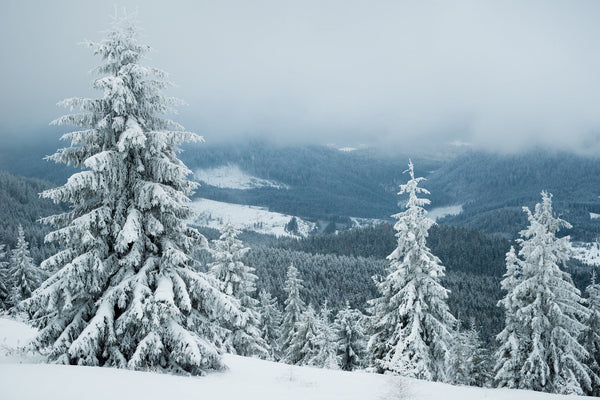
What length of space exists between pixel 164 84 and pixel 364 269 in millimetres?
150205

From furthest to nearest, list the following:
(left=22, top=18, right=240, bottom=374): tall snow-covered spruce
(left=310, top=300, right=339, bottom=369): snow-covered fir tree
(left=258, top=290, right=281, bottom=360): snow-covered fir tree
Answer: (left=258, top=290, right=281, bottom=360): snow-covered fir tree
(left=310, top=300, right=339, bottom=369): snow-covered fir tree
(left=22, top=18, right=240, bottom=374): tall snow-covered spruce

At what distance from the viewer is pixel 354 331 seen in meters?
37.8

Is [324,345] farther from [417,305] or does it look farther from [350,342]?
[417,305]

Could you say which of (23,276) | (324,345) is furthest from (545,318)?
(23,276)

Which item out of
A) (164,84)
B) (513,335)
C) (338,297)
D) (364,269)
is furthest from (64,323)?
(364,269)

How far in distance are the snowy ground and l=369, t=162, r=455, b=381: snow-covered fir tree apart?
347 inches

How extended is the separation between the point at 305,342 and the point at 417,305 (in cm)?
2031

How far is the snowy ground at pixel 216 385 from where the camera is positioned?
23.4 ft

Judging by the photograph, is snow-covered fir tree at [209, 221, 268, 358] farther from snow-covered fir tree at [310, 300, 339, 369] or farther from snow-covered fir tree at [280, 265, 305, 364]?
snow-covered fir tree at [280, 265, 305, 364]

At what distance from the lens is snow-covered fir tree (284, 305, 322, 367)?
37.3 meters

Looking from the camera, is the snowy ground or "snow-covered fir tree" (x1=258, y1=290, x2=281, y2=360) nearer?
the snowy ground

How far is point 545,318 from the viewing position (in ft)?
73.2

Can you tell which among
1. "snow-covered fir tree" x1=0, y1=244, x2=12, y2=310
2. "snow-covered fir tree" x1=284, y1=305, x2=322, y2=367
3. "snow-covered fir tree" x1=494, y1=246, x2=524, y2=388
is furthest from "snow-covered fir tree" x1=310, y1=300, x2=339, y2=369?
"snow-covered fir tree" x1=0, y1=244, x2=12, y2=310

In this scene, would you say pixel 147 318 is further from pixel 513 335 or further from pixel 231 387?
pixel 513 335
